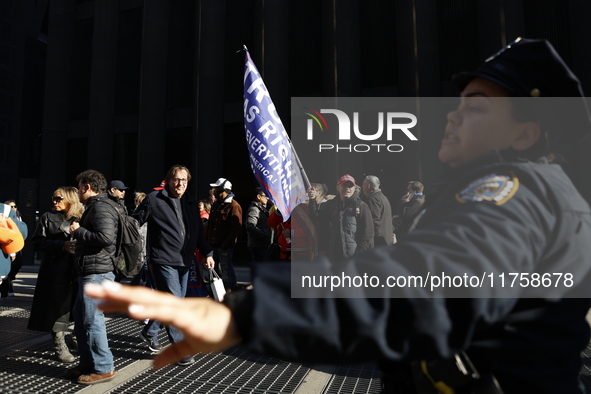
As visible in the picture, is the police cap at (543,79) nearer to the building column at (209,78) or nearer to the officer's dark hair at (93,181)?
the officer's dark hair at (93,181)

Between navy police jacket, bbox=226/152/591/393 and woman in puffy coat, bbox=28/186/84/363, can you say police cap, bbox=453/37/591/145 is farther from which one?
woman in puffy coat, bbox=28/186/84/363

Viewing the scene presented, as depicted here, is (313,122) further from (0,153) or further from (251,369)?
(0,153)

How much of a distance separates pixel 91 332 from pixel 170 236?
133 centimetres

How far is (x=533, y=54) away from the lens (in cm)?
122

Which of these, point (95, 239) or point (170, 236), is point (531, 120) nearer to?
point (95, 239)

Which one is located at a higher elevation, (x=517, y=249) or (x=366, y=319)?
(x=517, y=249)

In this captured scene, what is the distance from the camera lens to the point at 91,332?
451 centimetres

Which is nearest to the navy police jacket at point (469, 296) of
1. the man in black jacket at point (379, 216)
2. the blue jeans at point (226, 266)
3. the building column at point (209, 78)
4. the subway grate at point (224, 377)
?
the subway grate at point (224, 377)

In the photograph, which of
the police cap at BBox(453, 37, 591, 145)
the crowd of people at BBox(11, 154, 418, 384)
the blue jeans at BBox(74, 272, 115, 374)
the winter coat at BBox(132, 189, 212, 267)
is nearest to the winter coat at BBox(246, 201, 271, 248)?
the crowd of people at BBox(11, 154, 418, 384)

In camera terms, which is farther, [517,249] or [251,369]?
[251,369]

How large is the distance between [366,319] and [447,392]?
43cm

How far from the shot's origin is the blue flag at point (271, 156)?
5688 mm

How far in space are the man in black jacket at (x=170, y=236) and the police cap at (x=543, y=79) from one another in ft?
15.1

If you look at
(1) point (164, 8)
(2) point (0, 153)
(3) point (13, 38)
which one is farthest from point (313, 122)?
(3) point (13, 38)
